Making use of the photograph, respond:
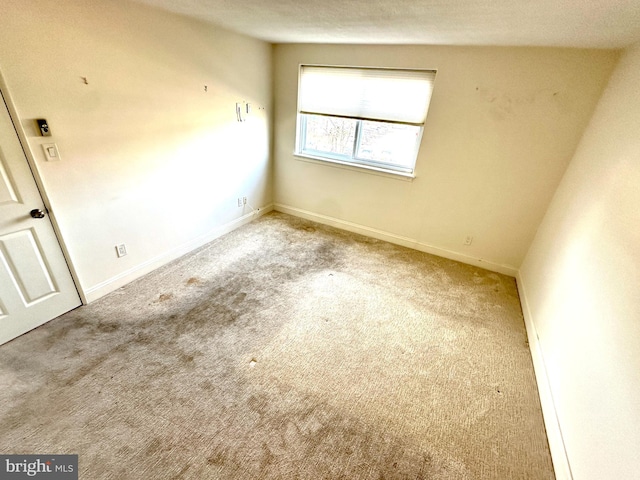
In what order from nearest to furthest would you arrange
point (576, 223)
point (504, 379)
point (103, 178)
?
point (504, 379), point (576, 223), point (103, 178)

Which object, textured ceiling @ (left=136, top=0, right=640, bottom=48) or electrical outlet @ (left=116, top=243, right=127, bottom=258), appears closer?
textured ceiling @ (left=136, top=0, right=640, bottom=48)

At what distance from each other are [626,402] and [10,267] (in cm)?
332

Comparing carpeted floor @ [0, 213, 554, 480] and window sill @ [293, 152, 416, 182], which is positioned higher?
window sill @ [293, 152, 416, 182]

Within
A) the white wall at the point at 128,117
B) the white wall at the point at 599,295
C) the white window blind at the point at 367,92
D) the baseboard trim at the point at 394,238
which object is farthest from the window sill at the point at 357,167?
the white wall at the point at 599,295

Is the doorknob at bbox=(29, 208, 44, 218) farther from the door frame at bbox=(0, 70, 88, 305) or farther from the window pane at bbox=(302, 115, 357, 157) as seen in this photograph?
the window pane at bbox=(302, 115, 357, 157)

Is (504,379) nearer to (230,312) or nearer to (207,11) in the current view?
(230,312)

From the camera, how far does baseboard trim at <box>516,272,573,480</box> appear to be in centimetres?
136

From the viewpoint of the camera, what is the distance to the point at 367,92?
119 inches

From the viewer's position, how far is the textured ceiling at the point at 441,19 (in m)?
1.41

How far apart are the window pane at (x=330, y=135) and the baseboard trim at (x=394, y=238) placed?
0.90 meters

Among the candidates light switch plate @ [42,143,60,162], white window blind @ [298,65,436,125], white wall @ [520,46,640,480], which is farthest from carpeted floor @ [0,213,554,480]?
white window blind @ [298,65,436,125]

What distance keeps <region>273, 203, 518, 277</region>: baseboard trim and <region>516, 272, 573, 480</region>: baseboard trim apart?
74 centimetres

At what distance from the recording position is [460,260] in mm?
3205

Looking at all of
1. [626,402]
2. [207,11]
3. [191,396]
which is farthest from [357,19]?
[191,396]
